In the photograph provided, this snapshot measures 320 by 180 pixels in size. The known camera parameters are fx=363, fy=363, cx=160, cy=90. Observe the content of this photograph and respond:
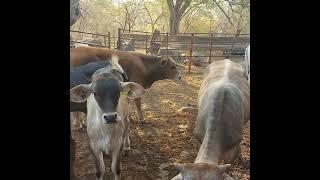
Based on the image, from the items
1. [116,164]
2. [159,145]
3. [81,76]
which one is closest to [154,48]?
[159,145]

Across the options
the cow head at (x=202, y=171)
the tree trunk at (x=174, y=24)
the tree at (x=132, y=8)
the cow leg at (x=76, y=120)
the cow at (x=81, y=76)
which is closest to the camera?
the cow head at (x=202, y=171)

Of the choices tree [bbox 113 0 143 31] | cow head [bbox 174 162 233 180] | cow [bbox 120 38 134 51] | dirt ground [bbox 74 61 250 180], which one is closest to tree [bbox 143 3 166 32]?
tree [bbox 113 0 143 31]

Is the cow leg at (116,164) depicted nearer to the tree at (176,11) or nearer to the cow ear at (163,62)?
the cow ear at (163,62)

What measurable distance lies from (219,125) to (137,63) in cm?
304

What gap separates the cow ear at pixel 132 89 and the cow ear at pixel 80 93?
0.29m

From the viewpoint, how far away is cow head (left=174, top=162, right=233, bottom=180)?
2.06 meters

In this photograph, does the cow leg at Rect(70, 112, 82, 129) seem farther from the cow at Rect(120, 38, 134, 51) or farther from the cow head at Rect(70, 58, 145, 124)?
the cow at Rect(120, 38, 134, 51)

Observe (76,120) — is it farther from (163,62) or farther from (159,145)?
(163,62)

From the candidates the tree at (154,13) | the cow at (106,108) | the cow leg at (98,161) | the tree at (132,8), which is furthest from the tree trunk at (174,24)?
the cow leg at (98,161)

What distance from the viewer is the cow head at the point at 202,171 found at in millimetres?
2059

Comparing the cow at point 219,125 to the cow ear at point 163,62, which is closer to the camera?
the cow at point 219,125

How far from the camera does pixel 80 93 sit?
287 cm

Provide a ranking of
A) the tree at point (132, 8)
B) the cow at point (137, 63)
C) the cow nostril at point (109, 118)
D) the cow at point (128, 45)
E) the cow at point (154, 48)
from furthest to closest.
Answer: the tree at point (132, 8) → the cow at point (154, 48) → the cow at point (128, 45) → the cow at point (137, 63) → the cow nostril at point (109, 118)
